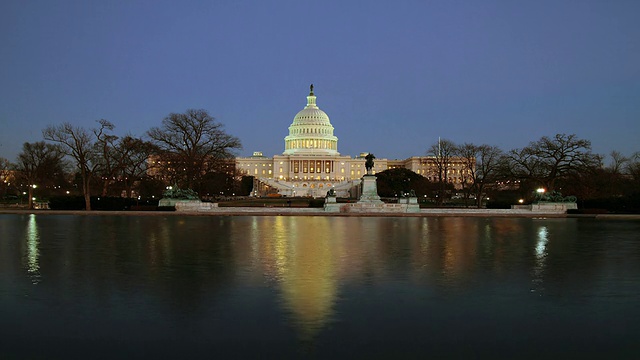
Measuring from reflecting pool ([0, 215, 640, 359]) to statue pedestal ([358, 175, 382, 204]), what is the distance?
29.3 metres

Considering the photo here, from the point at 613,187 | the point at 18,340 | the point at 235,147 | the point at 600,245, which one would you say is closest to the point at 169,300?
the point at 18,340

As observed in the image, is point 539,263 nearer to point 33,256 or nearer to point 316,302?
point 316,302

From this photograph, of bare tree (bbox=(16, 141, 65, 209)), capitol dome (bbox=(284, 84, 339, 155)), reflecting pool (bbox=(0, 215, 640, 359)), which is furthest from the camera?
capitol dome (bbox=(284, 84, 339, 155))

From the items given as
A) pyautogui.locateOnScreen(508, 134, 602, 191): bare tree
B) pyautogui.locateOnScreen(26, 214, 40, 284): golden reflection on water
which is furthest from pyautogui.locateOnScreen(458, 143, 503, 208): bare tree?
pyautogui.locateOnScreen(26, 214, 40, 284): golden reflection on water

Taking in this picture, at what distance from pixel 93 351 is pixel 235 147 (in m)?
46.8

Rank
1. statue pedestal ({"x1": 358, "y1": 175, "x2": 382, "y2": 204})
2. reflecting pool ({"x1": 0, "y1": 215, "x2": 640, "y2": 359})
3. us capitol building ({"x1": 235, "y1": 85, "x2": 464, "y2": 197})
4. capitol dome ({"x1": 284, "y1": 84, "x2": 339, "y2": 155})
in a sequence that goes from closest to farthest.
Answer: reflecting pool ({"x1": 0, "y1": 215, "x2": 640, "y2": 359}) < statue pedestal ({"x1": 358, "y1": 175, "x2": 382, "y2": 204}) < us capitol building ({"x1": 235, "y1": 85, "x2": 464, "y2": 197}) < capitol dome ({"x1": 284, "y1": 84, "x2": 339, "y2": 155})

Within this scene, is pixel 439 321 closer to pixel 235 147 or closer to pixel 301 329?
pixel 301 329

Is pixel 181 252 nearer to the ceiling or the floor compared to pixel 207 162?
nearer to the floor

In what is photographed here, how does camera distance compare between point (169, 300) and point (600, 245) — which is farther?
point (600, 245)

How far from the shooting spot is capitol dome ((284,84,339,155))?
516 ft

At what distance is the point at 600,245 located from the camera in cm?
1933

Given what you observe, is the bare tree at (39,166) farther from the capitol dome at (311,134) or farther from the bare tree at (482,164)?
the capitol dome at (311,134)

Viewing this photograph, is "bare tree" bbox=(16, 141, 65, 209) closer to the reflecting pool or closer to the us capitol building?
the reflecting pool

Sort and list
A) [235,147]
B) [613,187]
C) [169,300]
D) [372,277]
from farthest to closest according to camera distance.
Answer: [613,187] → [235,147] → [372,277] → [169,300]
